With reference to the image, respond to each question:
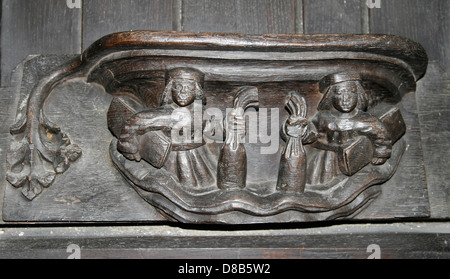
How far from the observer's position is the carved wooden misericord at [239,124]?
3.13 ft

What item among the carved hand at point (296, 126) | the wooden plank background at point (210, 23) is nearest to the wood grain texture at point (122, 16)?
the wooden plank background at point (210, 23)

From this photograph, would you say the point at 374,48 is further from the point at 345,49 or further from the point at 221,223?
the point at 221,223

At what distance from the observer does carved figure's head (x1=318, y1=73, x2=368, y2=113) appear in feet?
3.22

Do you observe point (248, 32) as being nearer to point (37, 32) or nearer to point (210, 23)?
point (210, 23)

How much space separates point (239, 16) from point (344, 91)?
355 mm

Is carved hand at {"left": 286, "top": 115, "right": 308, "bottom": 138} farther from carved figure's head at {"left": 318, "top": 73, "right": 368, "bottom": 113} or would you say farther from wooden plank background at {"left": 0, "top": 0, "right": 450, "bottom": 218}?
wooden plank background at {"left": 0, "top": 0, "right": 450, "bottom": 218}

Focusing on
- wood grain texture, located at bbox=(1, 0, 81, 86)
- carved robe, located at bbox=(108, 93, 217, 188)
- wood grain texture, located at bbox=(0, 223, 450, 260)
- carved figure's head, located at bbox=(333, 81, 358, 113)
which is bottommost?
wood grain texture, located at bbox=(0, 223, 450, 260)

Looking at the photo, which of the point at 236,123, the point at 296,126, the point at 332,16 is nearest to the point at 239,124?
the point at 236,123

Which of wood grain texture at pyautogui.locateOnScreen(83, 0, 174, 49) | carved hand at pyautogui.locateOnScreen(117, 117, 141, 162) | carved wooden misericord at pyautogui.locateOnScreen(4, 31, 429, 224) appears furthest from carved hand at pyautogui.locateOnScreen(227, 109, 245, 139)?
wood grain texture at pyautogui.locateOnScreen(83, 0, 174, 49)

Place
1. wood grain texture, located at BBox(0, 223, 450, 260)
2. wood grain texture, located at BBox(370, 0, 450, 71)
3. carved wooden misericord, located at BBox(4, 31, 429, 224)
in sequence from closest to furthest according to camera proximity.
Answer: carved wooden misericord, located at BBox(4, 31, 429, 224)
wood grain texture, located at BBox(0, 223, 450, 260)
wood grain texture, located at BBox(370, 0, 450, 71)

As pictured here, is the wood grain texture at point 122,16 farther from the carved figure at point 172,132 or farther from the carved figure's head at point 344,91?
the carved figure's head at point 344,91

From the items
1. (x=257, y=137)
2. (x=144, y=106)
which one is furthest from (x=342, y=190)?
(x=144, y=106)

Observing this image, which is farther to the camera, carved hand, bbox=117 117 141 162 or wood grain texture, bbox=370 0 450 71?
wood grain texture, bbox=370 0 450 71

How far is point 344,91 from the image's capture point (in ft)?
3.22
